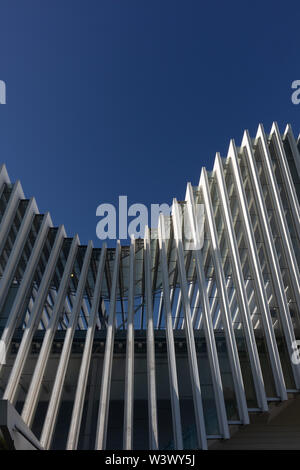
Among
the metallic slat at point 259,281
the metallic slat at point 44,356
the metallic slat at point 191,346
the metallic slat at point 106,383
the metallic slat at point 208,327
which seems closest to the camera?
the metallic slat at point 106,383

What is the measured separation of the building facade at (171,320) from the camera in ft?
37.9

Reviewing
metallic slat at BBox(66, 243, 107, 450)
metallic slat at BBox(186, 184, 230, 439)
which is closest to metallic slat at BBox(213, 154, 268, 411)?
metallic slat at BBox(186, 184, 230, 439)

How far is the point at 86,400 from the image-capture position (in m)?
12.6

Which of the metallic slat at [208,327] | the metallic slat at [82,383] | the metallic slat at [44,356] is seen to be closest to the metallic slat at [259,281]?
the metallic slat at [208,327]

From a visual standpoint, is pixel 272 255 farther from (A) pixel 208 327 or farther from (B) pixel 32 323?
(B) pixel 32 323

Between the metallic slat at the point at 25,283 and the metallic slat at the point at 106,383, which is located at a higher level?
the metallic slat at the point at 25,283

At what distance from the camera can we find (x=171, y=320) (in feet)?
46.1

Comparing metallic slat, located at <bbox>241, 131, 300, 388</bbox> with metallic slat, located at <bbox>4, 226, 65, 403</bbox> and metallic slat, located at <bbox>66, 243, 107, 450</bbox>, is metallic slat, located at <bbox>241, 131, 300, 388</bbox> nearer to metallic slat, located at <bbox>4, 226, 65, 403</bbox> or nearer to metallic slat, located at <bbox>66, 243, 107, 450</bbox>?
metallic slat, located at <bbox>66, 243, 107, 450</bbox>

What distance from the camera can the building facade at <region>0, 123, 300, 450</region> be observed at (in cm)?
1154

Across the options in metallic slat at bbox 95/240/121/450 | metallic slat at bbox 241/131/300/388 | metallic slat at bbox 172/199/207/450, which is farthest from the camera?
metallic slat at bbox 241/131/300/388

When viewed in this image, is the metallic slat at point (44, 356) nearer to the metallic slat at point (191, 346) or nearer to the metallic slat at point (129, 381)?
the metallic slat at point (129, 381)

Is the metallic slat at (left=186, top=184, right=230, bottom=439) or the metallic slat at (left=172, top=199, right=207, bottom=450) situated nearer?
the metallic slat at (left=172, top=199, right=207, bottom=450)

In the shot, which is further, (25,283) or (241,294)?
(25,283)

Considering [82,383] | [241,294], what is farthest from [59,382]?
[241,294]
